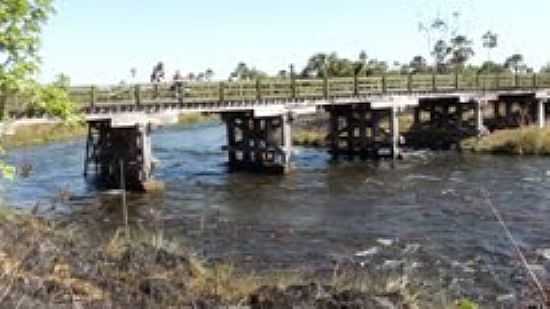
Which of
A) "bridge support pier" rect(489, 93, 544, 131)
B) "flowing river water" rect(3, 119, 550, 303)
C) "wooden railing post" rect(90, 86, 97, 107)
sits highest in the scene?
"wooden railing post" rect(90, 86, 97, 107)

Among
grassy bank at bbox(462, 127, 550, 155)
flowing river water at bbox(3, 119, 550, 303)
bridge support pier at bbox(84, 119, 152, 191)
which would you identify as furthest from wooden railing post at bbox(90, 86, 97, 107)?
→ grassy bank at bbox(462, 127, 550, 155)

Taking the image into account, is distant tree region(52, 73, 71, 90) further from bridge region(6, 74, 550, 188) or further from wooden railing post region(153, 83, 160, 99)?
wooden railing post region(153, 83, 160, 99)

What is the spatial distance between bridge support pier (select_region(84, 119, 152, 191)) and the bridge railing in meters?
1.20

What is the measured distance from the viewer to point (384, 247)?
62.1 feet

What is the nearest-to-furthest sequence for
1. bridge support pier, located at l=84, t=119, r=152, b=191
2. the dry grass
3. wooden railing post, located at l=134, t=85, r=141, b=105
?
bridge support pier, located at l=84, t=119, r=152, b=191 < wooden railing post, located at l=134, t=85, r=141, b=105 < the dry grass

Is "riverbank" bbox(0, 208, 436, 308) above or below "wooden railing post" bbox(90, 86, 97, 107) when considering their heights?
below

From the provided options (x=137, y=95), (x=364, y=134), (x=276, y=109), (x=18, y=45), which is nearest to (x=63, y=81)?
(x=18, y=45)

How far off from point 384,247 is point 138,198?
1214cm

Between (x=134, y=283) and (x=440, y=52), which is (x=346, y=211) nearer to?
(x=134, y=283)

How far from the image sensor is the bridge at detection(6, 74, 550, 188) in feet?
101

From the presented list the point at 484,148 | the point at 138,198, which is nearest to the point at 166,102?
the point at 138,198

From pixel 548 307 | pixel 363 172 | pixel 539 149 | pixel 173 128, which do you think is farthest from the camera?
pixel 173 128

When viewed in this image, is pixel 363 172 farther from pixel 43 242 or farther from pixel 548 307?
pixel 548 307

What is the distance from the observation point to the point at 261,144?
37812 mm
